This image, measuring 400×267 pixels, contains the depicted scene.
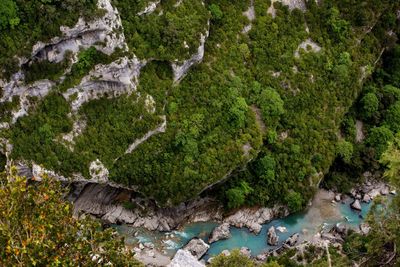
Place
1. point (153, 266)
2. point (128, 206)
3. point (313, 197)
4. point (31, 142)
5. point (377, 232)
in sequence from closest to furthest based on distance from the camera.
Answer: point (377, 232) < point (31, 142) < point (153, 266) < point (128, 206) < point (313, 197)

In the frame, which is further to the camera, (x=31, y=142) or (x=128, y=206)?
(x=128, y=206)

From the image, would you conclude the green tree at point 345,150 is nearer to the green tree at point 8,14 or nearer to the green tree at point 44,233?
the green tree at point 44,233

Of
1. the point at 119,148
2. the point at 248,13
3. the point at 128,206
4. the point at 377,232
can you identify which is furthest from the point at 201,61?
the point at 377,232

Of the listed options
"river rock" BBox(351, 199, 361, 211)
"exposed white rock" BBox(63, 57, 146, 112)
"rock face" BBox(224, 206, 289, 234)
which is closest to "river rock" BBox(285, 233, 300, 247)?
"rock face" BBox(224, 206, 289, 234)

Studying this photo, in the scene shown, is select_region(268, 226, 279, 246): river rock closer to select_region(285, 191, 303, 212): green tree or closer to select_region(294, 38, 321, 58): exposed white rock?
select_region(285, 191, 303, 212): green tree

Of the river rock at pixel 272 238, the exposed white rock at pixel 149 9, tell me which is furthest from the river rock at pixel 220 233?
the exposed white rock at pixel 149 9

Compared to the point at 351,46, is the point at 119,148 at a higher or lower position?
lower

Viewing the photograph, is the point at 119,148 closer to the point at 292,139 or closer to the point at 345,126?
the point at 292,139
